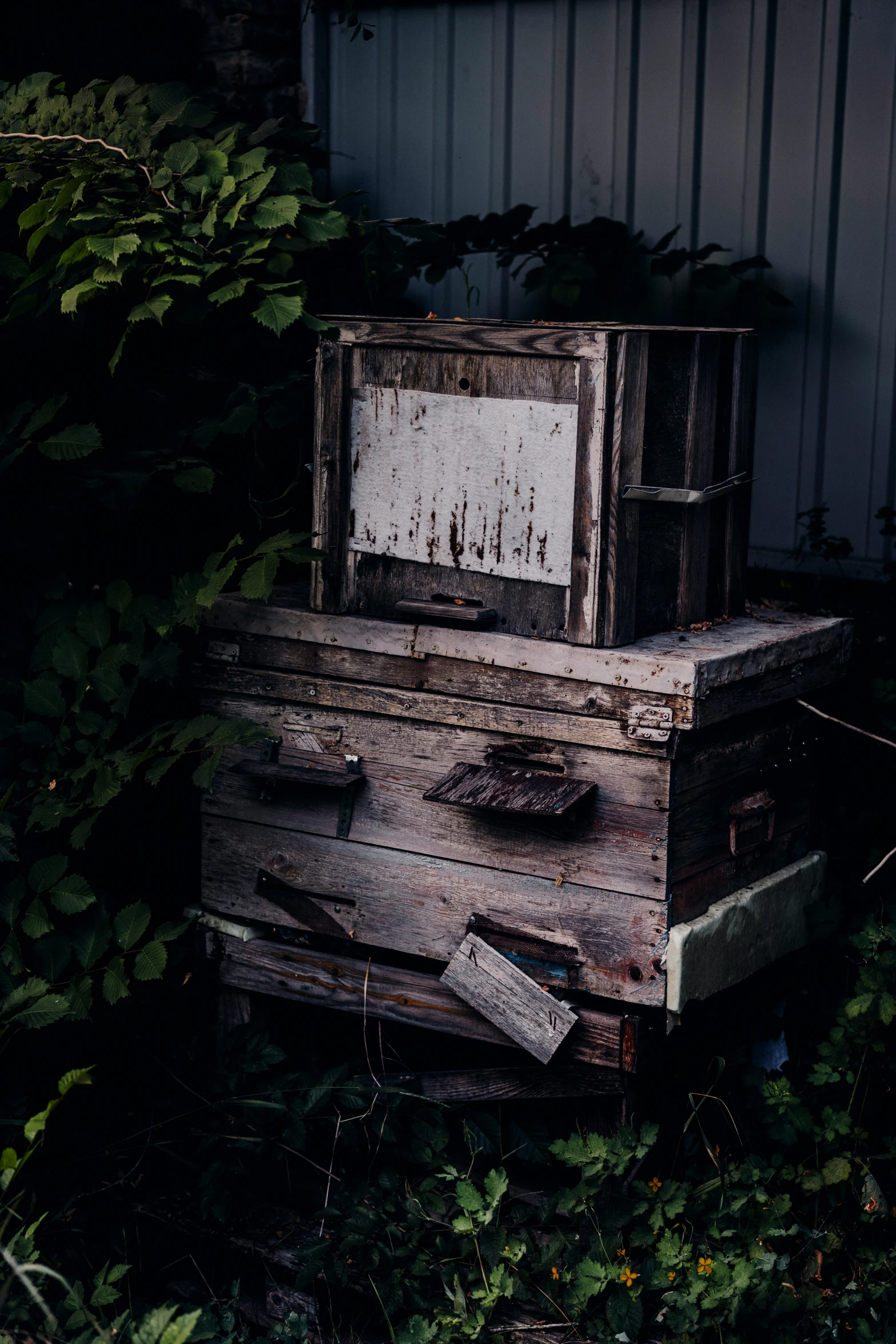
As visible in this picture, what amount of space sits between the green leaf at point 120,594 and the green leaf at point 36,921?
65 centimetres

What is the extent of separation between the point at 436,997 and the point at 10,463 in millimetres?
1495

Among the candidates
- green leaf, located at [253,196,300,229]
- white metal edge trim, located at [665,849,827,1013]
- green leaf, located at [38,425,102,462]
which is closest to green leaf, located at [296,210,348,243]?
green leaf, located at [253,196,300,229]

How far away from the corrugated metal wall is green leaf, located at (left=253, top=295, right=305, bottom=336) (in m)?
1.56

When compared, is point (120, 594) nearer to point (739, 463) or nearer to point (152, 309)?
point (152, 309)

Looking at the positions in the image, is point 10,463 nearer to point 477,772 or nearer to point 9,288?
point 9,288

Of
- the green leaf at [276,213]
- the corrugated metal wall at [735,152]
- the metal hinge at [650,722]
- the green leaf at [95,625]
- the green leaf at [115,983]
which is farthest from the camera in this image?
the corrugated metal wall at [735,152]

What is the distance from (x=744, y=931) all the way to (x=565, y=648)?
762 millimetres

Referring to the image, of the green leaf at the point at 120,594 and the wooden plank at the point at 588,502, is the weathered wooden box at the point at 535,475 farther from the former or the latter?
the green leaf at the point at 120,594

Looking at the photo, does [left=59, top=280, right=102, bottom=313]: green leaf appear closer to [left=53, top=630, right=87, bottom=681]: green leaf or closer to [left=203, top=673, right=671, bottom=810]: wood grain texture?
[left=53, top=630, right=87, bottom=681]: green leaf

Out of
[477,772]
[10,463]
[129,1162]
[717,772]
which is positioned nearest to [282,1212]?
[129,1162]

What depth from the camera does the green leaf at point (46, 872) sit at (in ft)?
A: 8.93

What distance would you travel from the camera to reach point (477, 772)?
2727 millimetres

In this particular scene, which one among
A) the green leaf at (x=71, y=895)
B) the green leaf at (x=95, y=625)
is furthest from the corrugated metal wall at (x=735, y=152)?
the green leaf at (x=71, y=895)

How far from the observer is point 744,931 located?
284cm
